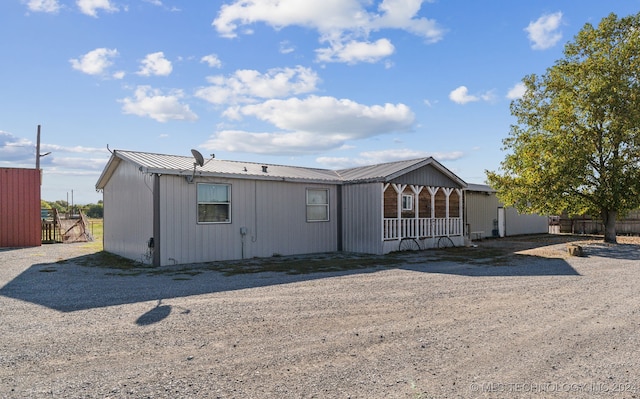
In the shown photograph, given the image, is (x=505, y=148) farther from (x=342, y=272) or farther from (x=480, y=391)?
(x=480, y=391)

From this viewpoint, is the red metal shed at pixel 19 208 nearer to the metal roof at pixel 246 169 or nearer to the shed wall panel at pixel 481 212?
the metal roof at pixel 246 169

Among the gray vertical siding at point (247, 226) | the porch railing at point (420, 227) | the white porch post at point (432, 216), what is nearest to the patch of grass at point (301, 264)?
the gray vertical siding at point (247, 226)

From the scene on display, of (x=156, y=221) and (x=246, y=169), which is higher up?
(x=246, y=169)

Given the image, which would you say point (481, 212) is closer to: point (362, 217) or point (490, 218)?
point (490, 218)

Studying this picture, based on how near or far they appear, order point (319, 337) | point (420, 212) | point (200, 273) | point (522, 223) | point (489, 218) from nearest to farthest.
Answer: point (319, 337) → point (200, 273) → point (420, 212) → point (489, 218) → point (522, 223)

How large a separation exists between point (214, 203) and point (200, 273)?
2.80m

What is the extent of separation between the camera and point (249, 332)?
17.3 ft

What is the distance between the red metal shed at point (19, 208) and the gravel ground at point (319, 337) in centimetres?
912

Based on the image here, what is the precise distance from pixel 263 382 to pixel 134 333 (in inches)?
88.5

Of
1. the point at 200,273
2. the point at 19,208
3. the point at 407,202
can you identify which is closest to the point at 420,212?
the point at 407,202

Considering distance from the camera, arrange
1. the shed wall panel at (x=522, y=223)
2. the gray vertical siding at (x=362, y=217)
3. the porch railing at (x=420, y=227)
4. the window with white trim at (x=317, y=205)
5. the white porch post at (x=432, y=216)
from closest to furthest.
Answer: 1. the gray vertical siding at (x=362, y=217)
2. the porch railing at (x=420, y=227)
3. the window with white trim at (x=317, y=205)
4. the white porch post at (x=432, y=216)
5. the shed wall panel at (x=522, y=223)

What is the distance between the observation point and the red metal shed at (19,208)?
54.6 feet

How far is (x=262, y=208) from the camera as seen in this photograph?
43.6ft

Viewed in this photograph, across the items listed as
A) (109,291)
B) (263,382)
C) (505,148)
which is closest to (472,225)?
(505,148)
